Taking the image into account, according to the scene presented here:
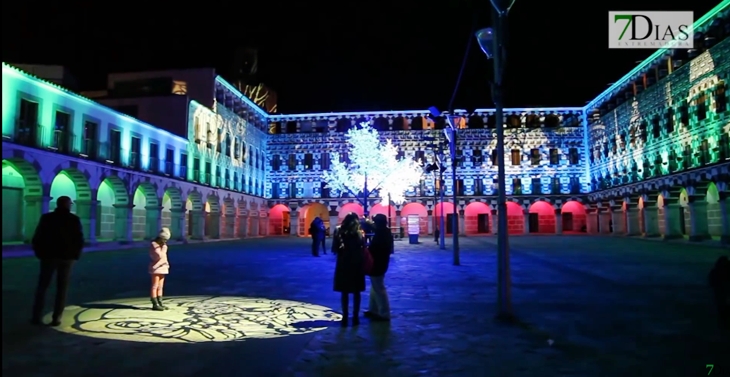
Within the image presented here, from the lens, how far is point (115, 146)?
29281 mm

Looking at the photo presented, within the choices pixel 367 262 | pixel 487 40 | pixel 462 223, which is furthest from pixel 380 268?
pixel 462 223

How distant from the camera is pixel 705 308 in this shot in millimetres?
8242

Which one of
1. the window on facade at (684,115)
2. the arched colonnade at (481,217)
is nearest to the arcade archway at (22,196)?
the arched colonnade at (481,217)

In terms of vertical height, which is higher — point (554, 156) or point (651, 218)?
point (554, 156)

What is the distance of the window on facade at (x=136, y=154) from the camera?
30739 millimetres

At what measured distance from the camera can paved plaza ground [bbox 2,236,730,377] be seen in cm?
498

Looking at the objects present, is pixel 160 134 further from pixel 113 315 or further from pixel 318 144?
pixel 113 315

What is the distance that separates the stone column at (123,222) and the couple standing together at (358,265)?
25971 mm

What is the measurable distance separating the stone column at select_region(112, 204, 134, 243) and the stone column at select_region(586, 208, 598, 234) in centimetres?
4288

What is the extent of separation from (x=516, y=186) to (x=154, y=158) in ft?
120

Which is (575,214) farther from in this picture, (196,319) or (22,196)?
(196,319)

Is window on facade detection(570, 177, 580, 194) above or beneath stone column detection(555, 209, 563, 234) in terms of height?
above

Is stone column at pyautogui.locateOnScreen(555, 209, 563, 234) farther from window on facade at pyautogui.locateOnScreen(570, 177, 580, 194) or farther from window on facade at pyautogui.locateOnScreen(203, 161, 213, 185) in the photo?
window on facade at pyautogui.locateOnScreen(203, 161, 213, 185)

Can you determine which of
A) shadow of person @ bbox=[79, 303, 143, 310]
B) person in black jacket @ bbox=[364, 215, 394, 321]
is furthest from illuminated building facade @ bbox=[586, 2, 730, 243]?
shadow of person @ bbox=[79, 303, 143, 310]
